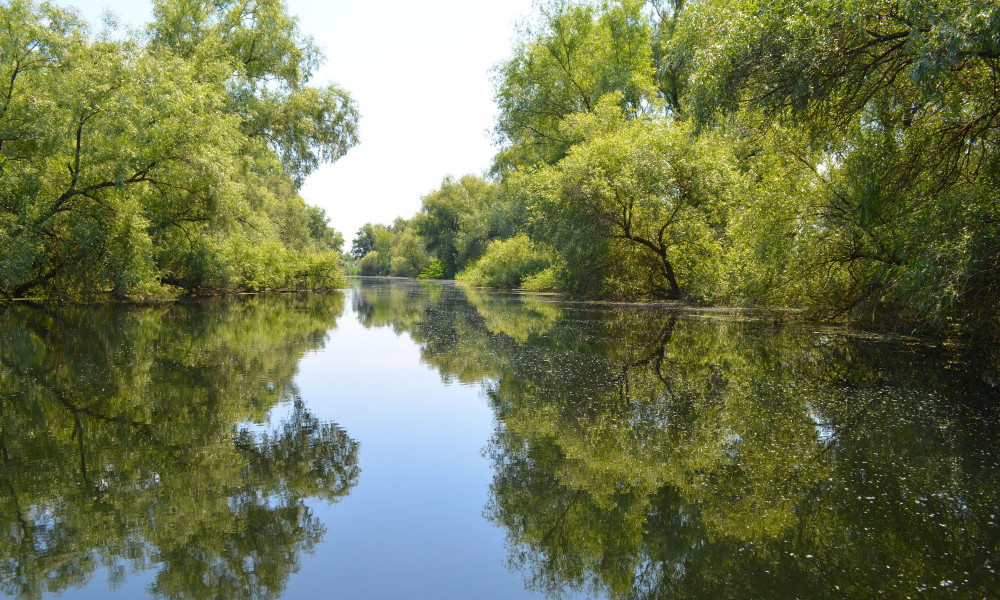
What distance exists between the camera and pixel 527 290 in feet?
148

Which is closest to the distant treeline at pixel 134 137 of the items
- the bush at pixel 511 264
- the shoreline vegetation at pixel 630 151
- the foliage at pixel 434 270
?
the shoreline vegetation at pixel 630 151

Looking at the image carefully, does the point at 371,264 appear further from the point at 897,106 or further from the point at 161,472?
the point at 161,472

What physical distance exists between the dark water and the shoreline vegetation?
362 centimetres

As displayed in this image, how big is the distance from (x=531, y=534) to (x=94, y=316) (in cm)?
2007

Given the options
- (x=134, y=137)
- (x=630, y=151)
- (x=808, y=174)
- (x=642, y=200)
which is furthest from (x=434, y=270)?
(x=808, y=174)

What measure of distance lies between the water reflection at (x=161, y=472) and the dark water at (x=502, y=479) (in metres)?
0.02

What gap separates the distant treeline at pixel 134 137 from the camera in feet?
60.1

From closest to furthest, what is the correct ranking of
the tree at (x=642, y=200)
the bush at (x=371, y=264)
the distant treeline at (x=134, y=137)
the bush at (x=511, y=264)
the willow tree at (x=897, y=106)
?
the willow tree at (x=897, y=106)
the distant treeline at (x=134, y=137)
the tree at (x=642, y=200)
the bush at (x=511, y=264)
the bush at (x=371, y=264)

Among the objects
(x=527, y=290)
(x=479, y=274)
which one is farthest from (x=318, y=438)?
(x=479, y=274)

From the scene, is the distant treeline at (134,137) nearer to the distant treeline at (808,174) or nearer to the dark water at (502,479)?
the dark water at (502,479)

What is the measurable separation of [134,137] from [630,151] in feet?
Answer: 55.6

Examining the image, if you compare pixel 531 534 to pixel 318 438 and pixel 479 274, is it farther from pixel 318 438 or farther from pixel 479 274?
pixel 479 274

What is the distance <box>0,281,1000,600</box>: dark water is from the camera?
3.69 m

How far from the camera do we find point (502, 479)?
5336 mm
